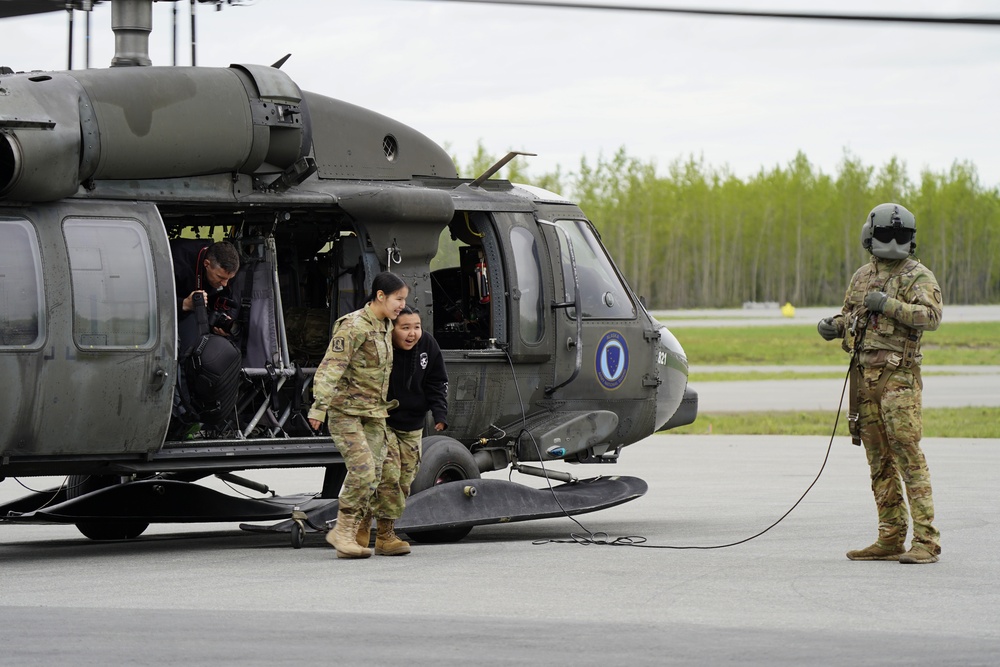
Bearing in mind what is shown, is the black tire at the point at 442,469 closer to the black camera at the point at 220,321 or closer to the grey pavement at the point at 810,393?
A: the black camera at the point at 220,321

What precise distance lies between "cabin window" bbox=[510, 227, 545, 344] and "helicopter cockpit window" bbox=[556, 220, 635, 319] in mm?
436

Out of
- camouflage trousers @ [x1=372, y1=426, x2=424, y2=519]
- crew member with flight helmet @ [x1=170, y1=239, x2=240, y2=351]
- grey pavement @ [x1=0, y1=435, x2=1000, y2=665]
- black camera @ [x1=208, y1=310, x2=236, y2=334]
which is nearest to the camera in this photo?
grey pavement @ [x1=0, y1=435, x2=1000, y2=665]

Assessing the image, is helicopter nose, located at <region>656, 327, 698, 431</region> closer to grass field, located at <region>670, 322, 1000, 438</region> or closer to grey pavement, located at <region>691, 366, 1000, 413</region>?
grass field, located at <region>670, 322, 1000, 438</region>

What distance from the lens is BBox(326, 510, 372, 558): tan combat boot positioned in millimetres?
9781

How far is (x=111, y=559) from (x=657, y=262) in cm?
10171

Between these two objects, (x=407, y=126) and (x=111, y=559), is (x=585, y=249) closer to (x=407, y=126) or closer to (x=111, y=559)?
(x=407, y=126)

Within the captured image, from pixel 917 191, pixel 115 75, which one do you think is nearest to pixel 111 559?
pixel 115 75

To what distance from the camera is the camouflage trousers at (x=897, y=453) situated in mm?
9523

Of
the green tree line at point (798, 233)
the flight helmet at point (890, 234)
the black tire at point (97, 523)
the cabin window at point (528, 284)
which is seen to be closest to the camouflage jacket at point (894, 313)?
the flight helmet at point (890, 234)

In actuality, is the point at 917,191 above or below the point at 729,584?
above

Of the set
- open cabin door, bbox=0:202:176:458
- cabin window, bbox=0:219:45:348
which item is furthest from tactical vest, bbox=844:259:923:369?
cabin window, bbox=0:219:45:348

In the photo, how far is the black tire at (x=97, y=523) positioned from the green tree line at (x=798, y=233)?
96.4 meters

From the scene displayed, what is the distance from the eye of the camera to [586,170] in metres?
91.6

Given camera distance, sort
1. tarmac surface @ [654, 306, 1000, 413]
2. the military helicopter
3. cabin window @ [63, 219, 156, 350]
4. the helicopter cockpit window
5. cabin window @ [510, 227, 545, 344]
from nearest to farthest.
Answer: the military helicopter → cabin window @ [63, 219, 156, 350] → cabin window @ [510, 227, 545, 344] → the helicopter cockpit window → tarmac surface @ [654, 306, 1000, 413]
